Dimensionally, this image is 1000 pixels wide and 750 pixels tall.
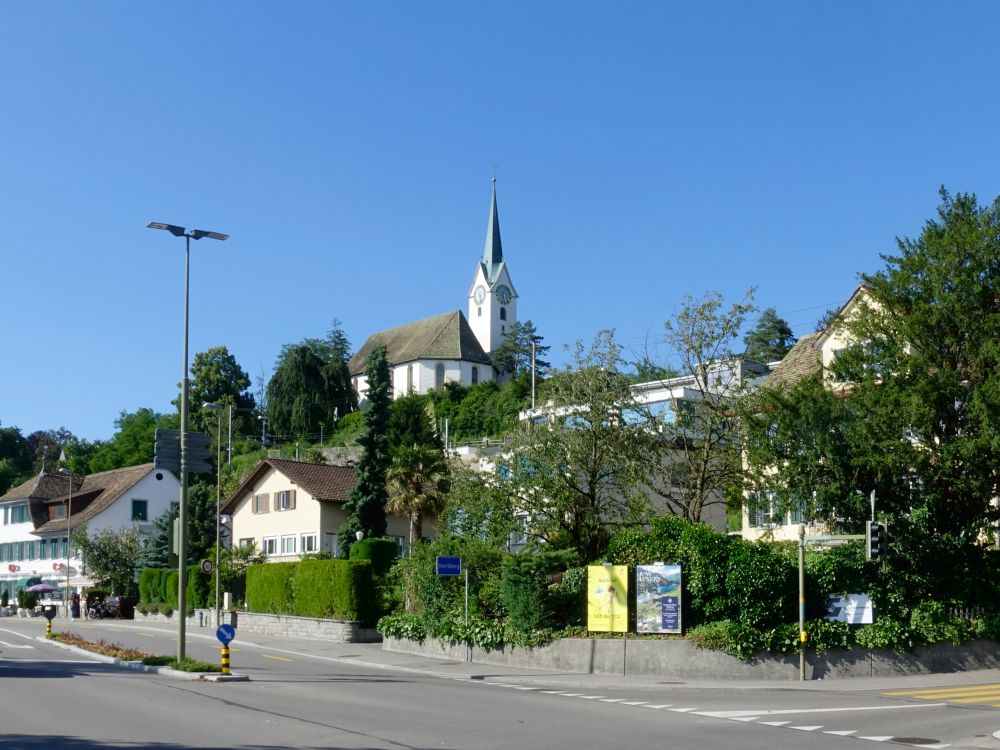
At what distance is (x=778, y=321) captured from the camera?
98.9 metres

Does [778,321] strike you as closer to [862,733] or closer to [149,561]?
[149,561]

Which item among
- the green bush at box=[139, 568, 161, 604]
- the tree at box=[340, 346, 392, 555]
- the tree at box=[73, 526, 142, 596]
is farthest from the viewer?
the tree at box=[73, 526, 142, 596]

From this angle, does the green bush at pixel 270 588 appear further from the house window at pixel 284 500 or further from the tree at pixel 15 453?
the tree at pixel 15 453

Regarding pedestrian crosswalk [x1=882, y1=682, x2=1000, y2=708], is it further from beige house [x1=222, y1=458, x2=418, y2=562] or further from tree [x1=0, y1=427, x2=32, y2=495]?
tree [x1=0, y1=427, x2=32, y2=495]

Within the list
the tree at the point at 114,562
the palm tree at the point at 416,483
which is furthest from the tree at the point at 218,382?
the palm tree at the point at 416,483

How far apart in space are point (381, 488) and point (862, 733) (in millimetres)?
36392

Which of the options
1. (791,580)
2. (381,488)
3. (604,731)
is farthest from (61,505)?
(604,731)

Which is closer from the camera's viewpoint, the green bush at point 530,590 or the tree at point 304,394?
the green bush at point 530,590

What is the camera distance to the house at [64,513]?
Answer: 8000 centimetres

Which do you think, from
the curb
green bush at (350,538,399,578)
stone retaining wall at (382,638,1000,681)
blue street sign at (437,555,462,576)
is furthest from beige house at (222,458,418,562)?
stone retaining wall at (382,638,1000,681)

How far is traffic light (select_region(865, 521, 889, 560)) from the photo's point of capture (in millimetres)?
24609

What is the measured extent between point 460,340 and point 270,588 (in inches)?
3033

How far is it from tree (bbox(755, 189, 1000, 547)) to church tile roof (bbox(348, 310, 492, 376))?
92.6m

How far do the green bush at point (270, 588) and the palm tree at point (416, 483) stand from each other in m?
6.13
